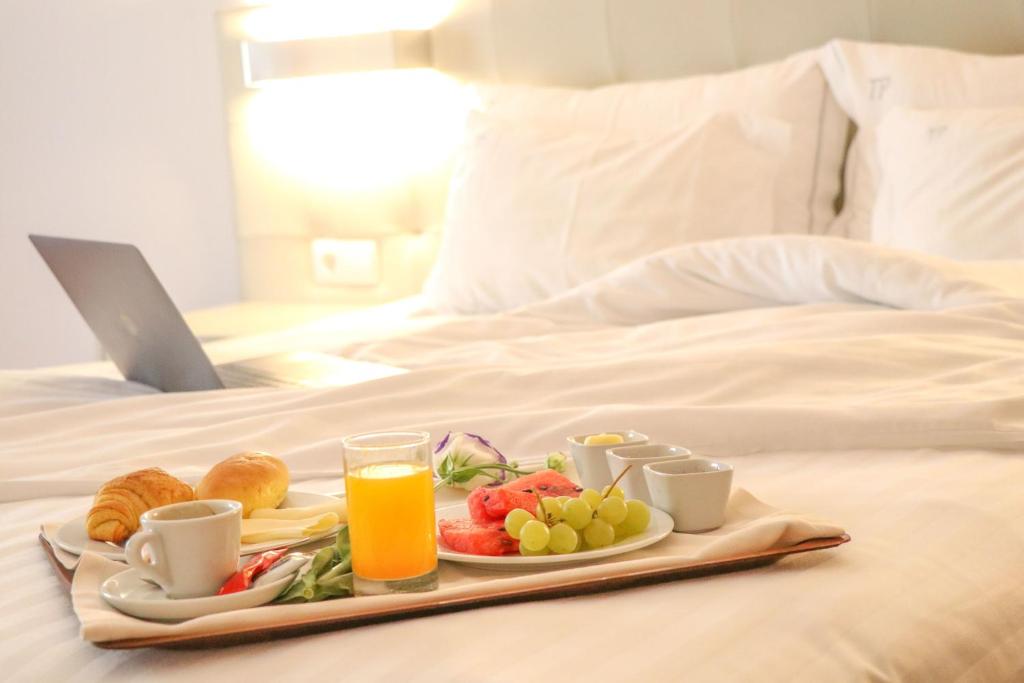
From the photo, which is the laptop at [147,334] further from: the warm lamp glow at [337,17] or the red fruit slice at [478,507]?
the warm lamp glow at [337,17]

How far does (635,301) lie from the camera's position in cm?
190

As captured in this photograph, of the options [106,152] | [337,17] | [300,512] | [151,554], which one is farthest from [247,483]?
[106,152]

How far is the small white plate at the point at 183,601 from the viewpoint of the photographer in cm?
73

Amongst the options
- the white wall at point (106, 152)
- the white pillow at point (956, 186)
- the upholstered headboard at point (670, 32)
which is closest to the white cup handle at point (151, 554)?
the white pillow at point (956, 186)

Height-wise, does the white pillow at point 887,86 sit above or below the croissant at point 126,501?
above

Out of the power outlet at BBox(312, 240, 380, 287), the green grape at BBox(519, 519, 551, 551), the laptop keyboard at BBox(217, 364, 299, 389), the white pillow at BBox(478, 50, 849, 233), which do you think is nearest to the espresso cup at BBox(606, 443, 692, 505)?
the green grape at BBox(519, 519, 551, 551)

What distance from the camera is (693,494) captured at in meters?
0.85

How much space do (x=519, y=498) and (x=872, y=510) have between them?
0.29 m

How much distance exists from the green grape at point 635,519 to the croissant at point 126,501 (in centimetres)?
34

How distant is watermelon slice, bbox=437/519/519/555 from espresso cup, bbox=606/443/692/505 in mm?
107

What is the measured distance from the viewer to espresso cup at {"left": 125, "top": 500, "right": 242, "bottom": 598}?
74 cm

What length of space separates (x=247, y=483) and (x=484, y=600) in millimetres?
254

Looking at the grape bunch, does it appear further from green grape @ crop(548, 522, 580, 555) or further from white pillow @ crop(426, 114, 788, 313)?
white pillow @ crop(426, 114, 788, 313)

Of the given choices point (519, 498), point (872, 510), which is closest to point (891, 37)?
point (872, 510)
